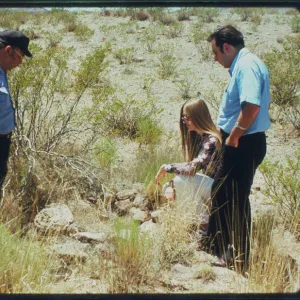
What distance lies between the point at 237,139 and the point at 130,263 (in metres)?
1.16

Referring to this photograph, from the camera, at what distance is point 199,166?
4863 mm

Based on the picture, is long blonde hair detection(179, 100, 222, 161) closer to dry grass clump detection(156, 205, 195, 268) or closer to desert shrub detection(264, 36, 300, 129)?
dry grass clump detection(156, 205, 195, 268)

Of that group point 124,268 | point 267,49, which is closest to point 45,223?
point 124,268

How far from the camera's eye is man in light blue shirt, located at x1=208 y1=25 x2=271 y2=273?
13.0ft

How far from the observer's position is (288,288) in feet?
12.5

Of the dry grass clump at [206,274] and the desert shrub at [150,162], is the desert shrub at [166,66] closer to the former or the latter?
the desert shrub at [150,162]

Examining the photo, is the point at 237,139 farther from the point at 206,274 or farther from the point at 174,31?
the point at 174,31

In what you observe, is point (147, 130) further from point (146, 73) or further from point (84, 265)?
point (146, 73)

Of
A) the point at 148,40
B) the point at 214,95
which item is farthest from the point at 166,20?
the point at 214,95

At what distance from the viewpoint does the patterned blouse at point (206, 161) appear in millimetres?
4805

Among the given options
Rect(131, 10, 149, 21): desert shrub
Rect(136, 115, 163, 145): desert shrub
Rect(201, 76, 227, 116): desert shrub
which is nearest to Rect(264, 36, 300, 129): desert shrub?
Rect(201, 76, 227, 116): desert shrub
